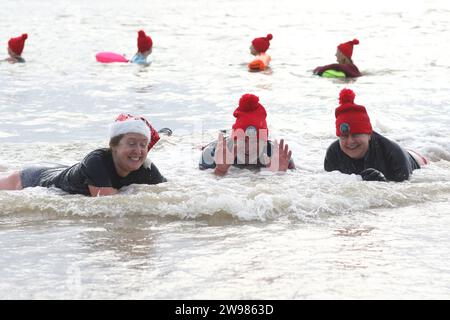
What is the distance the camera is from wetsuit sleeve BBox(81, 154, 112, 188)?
7.08 meters

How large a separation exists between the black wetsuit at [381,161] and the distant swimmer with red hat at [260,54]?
995cm

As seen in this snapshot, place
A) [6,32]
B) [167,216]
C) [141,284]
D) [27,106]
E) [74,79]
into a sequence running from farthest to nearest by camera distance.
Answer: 1. [6,32]
2. [74,79]
3. [27,106]
4. [167,216]
5. [141,284]

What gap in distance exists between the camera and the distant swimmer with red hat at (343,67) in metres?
16.9

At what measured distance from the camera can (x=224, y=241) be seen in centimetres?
576

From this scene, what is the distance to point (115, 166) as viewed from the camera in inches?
287

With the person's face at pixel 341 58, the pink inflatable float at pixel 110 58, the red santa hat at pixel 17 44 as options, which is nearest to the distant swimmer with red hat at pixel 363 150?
the person's face at pixel 341 58

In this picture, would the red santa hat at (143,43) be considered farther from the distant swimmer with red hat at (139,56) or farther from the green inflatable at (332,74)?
the green inflatable at (332,74)

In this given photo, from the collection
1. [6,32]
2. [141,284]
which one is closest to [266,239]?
[141,284]

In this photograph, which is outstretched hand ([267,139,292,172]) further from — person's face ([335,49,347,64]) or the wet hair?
person's face ([335,49,347,64])

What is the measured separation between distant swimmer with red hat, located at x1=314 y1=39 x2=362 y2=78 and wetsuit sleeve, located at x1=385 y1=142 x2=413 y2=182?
29.6 ft

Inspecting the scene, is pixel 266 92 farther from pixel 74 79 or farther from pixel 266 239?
pixel 266 239

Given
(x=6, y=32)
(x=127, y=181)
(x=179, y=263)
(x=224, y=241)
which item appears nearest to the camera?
(x=179, y=263)

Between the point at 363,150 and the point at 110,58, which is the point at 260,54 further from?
the point at 363,150

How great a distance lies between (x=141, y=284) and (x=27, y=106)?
30.1ft
